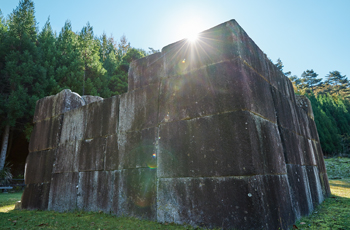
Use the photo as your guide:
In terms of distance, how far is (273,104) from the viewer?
352 centimetres

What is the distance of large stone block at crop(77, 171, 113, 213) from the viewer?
12.3 feet

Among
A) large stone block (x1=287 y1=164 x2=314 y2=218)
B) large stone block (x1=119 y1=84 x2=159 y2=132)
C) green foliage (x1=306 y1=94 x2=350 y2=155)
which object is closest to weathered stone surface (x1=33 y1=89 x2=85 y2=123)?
large stone block (x1=119 y1=84 x2=159 y2=132)

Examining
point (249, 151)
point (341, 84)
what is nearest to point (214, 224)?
point (249, 151)

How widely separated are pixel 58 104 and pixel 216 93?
4.08 m

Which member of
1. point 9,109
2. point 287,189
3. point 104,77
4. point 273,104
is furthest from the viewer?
point 104,77

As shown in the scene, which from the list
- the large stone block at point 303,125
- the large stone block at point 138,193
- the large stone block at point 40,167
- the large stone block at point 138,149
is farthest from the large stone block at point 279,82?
the large stone block at point 40,167

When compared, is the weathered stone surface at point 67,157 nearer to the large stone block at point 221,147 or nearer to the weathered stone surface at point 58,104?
the weathered stone surface at point 58,104

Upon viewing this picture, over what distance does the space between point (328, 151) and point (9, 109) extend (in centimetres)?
3021

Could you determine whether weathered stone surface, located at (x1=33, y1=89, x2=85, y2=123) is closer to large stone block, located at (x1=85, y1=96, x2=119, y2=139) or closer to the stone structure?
the stone structure

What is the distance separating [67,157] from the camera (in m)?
4.70

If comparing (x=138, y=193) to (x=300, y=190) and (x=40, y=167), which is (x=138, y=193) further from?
(x=40, y=167)

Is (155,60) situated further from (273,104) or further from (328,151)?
(328,151)

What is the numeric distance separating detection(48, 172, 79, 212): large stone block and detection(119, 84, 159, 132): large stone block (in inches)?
61.3

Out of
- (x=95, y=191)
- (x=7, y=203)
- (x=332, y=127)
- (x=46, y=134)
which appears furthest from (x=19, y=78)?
(x=332, y=127)
